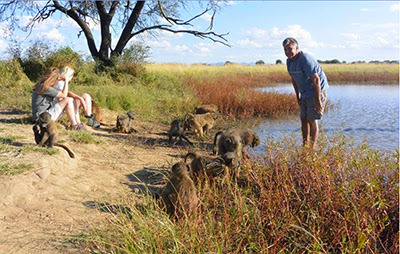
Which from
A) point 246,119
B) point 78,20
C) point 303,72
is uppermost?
point 78,20

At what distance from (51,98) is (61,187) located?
3785 millimetres

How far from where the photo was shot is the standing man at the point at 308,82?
6.53 m

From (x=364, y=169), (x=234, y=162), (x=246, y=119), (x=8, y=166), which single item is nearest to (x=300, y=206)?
(x=364, y=169)

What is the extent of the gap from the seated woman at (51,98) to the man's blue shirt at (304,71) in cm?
483

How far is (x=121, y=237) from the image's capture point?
11.5 ft

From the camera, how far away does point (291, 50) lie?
21.7ft

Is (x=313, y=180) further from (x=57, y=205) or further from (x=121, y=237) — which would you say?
(x=57, y=205)

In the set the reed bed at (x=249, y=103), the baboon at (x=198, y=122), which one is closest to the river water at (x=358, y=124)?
the reed bed at (x=249, y=103)

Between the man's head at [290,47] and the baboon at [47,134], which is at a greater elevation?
the man's head at [290,47]

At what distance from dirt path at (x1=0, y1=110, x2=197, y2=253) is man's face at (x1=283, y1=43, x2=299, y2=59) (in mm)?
2904

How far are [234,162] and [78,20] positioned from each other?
1649cm

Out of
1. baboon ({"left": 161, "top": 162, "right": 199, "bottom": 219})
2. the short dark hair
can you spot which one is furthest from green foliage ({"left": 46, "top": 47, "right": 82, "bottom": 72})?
baboon ({"left": 161, "top": 162, "right": 199, "bottom": 219})

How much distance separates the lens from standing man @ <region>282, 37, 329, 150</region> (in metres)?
6.53

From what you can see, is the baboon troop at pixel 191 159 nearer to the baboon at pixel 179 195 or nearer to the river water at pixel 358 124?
the baboon at pixel 179 195
